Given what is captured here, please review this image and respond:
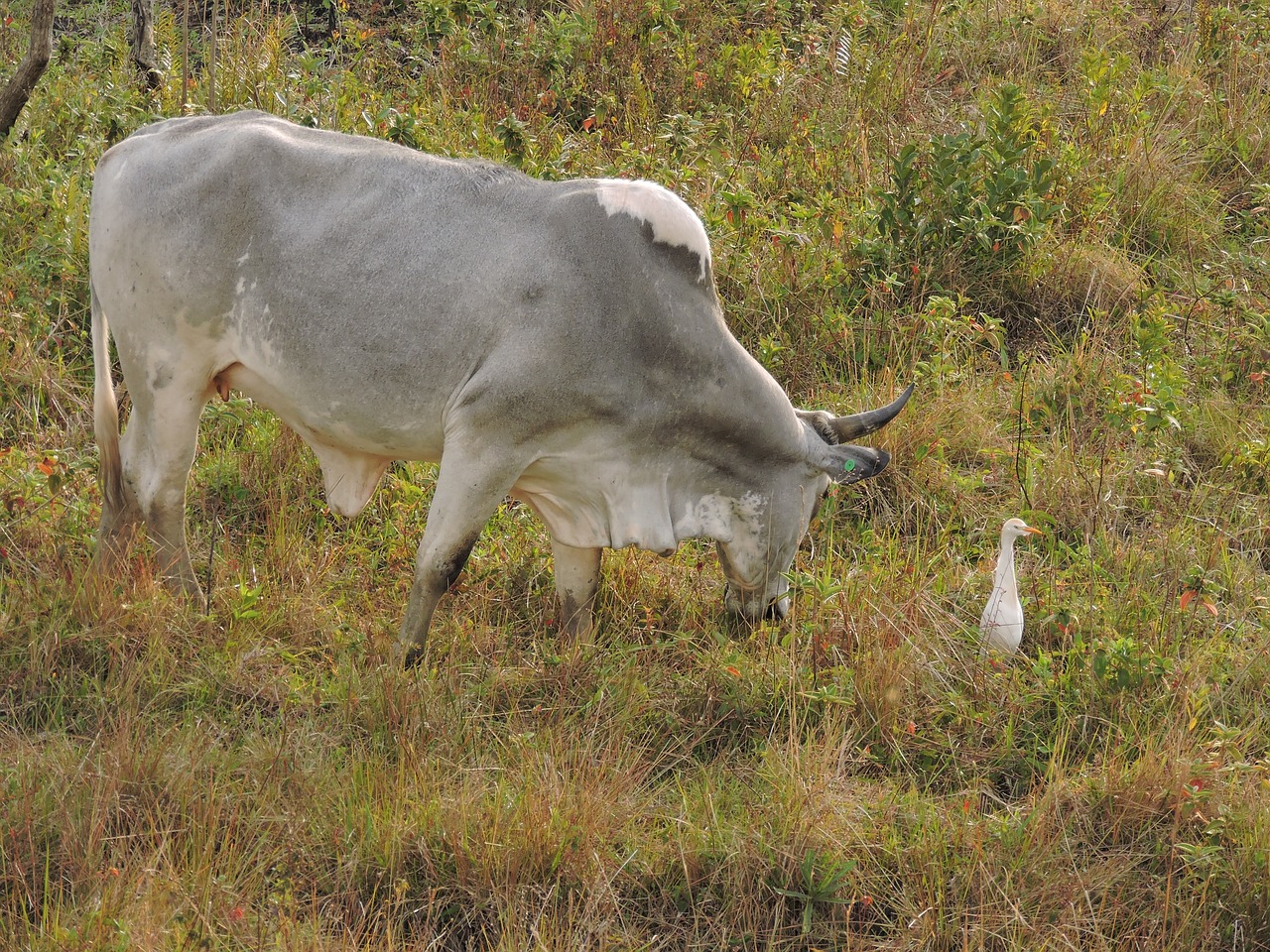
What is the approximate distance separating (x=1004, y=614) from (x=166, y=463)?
2723mm

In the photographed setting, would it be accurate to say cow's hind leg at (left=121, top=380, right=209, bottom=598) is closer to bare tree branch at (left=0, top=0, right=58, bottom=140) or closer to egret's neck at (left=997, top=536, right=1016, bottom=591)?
bare tree branch at (left=0, top=0, right=58, bottom=140)

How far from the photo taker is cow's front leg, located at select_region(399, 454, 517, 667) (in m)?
4.06

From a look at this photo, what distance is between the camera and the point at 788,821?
3676mm

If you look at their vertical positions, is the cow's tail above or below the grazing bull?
below

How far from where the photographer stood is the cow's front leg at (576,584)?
15.2ft

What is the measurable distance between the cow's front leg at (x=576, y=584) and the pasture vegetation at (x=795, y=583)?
11 cm

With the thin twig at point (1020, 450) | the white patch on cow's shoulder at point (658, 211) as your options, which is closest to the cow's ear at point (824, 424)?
the white patch on cow's shoulder at point (658, 211)

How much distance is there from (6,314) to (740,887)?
399 cm

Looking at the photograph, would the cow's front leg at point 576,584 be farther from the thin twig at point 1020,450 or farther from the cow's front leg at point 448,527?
the thin twig at point 1020,450

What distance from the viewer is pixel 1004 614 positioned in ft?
14.7

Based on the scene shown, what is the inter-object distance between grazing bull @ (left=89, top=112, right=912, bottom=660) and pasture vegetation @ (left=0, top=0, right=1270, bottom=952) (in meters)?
0.45

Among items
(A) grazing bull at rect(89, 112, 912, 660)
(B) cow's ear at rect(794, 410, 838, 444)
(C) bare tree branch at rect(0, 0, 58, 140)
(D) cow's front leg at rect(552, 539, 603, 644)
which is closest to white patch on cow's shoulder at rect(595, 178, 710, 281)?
(A) grazing bull at rect(89, 112, 912, 660)

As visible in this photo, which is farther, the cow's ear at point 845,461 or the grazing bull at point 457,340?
the cow's ear at point 845,461

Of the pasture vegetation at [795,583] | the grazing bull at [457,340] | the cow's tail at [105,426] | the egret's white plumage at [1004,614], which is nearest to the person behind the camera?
the pasture vegetation at [795,583]
